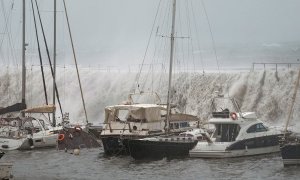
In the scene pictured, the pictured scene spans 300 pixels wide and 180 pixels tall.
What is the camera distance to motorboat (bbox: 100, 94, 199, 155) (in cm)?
4622

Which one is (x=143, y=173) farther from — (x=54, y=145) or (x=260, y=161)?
(x=54, y=145)

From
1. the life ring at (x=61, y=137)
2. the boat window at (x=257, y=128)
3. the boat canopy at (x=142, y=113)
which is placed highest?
the boat canopy at (x=142, y=113)

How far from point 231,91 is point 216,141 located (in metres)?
18.7

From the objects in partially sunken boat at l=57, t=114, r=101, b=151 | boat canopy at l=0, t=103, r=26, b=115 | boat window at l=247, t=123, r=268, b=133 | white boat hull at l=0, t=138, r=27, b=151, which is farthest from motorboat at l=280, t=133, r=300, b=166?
boat canopy at l=0, t=103, r=26, b=115

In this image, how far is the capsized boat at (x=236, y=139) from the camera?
43.2m

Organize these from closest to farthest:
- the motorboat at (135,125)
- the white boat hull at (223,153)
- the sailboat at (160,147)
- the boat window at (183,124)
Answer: the white boat hull at (223,153) < the sailboat at (160,147) < the motorboat at (135,125) < the boat window at (183,124)

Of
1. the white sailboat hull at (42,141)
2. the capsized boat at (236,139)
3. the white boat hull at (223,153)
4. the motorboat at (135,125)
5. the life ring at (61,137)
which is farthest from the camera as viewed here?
the white sailboat hull at (42,141)

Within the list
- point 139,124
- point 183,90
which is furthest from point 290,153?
point 183,90

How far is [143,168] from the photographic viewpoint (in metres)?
40.4

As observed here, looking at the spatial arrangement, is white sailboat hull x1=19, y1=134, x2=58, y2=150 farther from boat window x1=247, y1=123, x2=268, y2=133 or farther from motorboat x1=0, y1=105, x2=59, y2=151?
boat window x1=247, y1=123, x2=268, y2=133

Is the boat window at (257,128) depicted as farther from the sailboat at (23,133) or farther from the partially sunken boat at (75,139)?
the sailboat at (23,133)

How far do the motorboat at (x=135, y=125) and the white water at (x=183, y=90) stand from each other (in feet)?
35.5

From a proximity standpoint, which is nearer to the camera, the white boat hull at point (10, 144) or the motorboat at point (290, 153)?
the motorboat at point (290, 153)

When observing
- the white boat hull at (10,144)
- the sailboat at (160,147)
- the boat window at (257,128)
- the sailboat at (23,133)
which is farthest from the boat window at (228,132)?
the white boat hull at (10,144)
